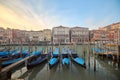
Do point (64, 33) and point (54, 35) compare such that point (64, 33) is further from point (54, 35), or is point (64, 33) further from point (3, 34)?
point (3, 34)

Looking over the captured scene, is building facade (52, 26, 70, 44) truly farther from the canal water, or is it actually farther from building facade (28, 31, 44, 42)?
the canal water

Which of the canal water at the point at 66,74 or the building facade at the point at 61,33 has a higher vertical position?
the building facade at the point at 61,33

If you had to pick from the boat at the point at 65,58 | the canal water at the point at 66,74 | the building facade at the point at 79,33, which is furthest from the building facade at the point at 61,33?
the canal water at the point at 66,74

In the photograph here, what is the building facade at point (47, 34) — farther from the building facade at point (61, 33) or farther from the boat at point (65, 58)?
the boat at point (65, 58)

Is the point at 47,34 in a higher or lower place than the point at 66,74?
higher

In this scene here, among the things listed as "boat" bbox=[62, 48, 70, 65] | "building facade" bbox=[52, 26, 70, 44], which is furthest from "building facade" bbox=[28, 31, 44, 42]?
"boat" bbox=[62, 48, 70, 65]

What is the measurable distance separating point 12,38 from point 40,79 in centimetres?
4739

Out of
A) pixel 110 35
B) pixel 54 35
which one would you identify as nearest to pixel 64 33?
pixel 54 35

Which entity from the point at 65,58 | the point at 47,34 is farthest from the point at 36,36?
the point at 65,58

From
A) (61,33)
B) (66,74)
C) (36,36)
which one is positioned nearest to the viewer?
(66,74)

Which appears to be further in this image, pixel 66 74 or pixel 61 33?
pixel 61 33

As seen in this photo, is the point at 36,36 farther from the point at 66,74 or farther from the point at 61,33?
the point at 66,74

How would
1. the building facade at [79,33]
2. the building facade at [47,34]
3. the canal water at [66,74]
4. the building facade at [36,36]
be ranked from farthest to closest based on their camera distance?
the building facade at [36,36] → the building facade at [47,34] → the building facade at [79,33] → the canal water at [66,74]

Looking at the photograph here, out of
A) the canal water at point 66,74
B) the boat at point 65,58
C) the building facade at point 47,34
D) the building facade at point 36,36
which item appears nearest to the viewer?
the canal water at point 66,74
